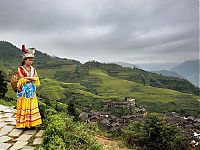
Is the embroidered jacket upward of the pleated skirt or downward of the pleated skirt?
upward

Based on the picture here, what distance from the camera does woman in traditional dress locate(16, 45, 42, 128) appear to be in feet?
21.0

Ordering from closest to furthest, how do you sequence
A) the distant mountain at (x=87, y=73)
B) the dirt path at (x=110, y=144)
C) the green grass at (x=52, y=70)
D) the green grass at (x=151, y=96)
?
the dirt path at (x=110, y=144), the green grass at (x=151, y=96), the distant mountain at (x=87, y=73), the green grass at (x=52, y=70)

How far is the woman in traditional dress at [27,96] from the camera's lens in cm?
640

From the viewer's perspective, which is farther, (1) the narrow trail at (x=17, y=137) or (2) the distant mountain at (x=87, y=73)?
(2) the distant mountain at (x=87, y=73)

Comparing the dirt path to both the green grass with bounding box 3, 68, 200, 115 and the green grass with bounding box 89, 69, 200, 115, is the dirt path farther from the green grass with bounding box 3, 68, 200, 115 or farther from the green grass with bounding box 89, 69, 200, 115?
the green grass with bounding box 89, 69, 200, 115

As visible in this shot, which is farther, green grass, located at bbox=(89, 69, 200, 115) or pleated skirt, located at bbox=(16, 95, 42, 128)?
green grass, located at bbox=(89, 69, 200, 115)

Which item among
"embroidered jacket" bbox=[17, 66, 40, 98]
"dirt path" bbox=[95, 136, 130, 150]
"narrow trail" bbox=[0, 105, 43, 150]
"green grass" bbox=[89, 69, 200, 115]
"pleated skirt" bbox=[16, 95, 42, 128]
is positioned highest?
"embroidered jacket" bbox=[17, 66, 40, 98]

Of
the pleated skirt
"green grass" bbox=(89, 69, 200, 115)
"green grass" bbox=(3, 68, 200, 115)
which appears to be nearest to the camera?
the pleated skirt

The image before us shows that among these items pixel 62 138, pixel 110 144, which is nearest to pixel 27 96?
pixel 62 138

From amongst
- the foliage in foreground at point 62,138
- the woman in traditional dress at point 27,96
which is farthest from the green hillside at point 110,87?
the foliage in foreground at point 62,138

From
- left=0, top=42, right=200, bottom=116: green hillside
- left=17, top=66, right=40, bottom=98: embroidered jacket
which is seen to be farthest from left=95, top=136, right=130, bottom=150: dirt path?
left=0, top=42, right=200, bottom=116: green hillside

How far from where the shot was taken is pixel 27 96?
6.48m

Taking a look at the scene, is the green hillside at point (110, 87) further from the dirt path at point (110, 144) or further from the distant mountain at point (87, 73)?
the dirt path at point (110, 144)

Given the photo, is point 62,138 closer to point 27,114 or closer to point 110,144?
point 27,114
